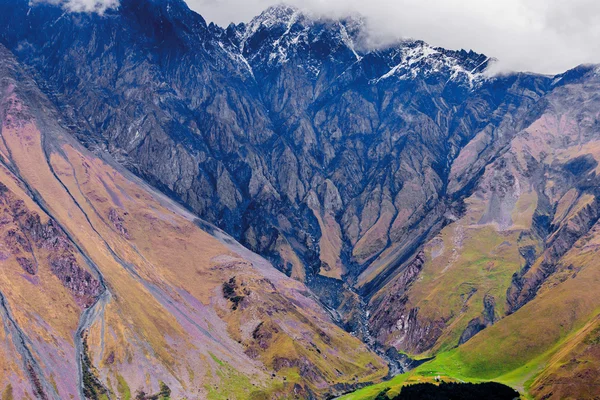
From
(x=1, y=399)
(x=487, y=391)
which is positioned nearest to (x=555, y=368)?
(x=487, y=391)

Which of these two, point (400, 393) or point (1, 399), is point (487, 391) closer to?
point (400, 393)

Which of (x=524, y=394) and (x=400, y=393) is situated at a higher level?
(x=524, y=394)

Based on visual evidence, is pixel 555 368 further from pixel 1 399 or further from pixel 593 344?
pixel 1 399

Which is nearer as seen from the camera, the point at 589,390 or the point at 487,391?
the point at 589,390

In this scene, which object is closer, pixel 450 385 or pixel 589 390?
pixel 589 390

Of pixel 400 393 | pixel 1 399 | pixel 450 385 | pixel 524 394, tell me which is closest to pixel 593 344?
pixel 524 394

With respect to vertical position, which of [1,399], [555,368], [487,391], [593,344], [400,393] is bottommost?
[1,399]

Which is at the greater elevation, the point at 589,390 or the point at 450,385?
the point at 589,390
